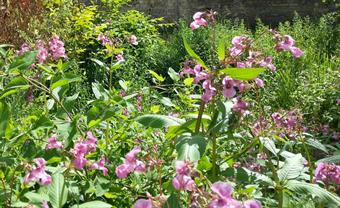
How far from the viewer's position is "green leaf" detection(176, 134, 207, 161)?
1622 millimetres

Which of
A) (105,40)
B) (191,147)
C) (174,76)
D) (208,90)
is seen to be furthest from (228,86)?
(105,40)

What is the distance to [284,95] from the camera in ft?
18.5

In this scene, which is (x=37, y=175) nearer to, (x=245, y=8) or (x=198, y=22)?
(x=198, y=22)

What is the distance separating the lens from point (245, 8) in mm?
12664

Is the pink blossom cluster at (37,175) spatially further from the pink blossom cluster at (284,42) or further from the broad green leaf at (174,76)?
the broad green leaf at (174,76)

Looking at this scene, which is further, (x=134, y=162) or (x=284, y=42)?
Answer: (x=284, y=42)

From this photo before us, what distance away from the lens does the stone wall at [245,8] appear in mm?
12219

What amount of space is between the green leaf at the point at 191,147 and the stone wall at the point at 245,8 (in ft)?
34.7

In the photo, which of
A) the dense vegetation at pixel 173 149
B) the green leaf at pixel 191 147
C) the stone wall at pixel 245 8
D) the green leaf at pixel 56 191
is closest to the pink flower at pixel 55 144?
the dense vegetation at pixel 173 149

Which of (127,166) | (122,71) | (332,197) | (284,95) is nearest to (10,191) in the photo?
(127,166)

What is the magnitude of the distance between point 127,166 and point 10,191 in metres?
0.45

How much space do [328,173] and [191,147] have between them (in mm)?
567

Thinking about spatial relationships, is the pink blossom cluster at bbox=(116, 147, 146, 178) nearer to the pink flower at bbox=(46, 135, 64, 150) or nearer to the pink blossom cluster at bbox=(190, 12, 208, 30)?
the pink flower at bbox=(46, 135, 64, 150)

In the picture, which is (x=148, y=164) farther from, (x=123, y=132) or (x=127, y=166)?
(x=123, y=132)
